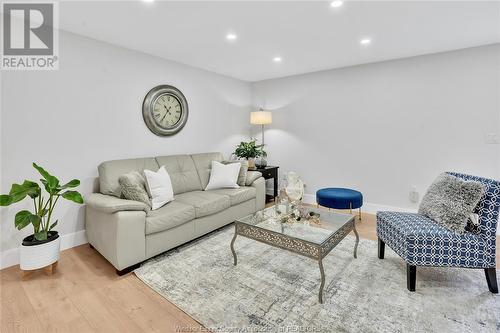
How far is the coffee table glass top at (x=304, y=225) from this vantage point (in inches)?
77.8

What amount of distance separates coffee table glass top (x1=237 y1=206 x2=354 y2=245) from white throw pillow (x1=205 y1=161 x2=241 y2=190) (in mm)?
1058

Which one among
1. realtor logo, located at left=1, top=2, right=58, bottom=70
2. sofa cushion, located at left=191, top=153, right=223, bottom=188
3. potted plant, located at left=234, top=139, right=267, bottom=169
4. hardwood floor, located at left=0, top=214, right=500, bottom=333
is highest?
realtor logo, located at left=1, top=2, right=58, bottom=70

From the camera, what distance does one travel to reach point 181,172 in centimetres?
340

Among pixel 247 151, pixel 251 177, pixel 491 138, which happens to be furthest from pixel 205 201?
pixel 491 138

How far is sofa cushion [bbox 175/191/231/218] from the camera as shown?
2.77 meters

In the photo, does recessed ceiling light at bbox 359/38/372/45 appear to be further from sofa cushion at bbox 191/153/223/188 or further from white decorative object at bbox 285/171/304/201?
sofa cushion at bbox 191/153/223/188

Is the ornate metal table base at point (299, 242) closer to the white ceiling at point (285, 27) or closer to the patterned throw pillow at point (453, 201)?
the patterned throw pillow at point (453, 201)

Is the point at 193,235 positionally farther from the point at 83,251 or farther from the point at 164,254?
the point at 83,251

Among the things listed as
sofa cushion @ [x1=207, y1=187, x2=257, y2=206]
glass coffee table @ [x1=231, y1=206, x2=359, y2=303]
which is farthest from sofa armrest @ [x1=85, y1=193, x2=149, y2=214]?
sofa cushion @ [x1=207, y1=187, x2=257, y2=206]

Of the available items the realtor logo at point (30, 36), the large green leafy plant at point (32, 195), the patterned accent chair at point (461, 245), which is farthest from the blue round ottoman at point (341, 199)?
the realtor logo at point (30, 36)

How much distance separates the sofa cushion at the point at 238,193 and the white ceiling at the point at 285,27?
1891 millimetres

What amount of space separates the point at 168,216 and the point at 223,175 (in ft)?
4.07

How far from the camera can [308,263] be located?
235 centimetres

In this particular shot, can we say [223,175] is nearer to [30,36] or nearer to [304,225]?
[304,225]
